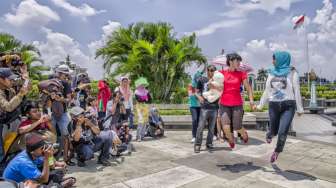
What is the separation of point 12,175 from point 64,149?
61.9 inches

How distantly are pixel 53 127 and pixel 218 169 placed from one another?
2.63m

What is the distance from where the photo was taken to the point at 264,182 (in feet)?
11.2

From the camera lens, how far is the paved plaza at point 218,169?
341 centimetres

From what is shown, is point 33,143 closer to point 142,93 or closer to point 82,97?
point 82,97

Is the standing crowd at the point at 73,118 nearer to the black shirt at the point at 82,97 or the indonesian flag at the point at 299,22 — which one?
the black shirt at the point at 82,97

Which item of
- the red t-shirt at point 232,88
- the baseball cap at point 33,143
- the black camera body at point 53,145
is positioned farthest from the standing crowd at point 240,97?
the baseball cap at point 33,143

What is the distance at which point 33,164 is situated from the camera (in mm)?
2605

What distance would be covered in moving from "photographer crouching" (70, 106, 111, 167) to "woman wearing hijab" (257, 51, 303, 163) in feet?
8.94

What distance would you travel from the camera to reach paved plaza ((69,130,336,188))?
341 centimetres

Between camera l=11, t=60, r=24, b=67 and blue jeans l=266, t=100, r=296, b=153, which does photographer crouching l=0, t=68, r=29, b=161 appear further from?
blue jeans l=266, t=100, r=296, b=153

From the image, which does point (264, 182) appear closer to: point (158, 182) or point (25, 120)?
point (158, 182)

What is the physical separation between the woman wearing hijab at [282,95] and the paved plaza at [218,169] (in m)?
0.50

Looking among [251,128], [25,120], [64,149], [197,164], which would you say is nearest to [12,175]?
[25,120]

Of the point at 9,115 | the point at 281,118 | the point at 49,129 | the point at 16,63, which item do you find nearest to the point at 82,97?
the point at 16,63
